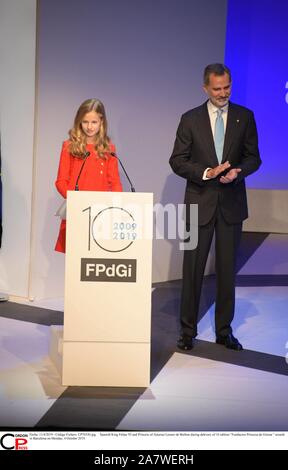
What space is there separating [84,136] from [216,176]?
87 centimetres

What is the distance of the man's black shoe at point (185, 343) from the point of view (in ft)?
15.4

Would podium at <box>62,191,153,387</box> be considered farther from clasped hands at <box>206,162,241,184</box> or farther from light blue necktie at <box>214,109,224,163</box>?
light blue necktie at <box>214,109,224,163</box>

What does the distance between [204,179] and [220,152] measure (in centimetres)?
24

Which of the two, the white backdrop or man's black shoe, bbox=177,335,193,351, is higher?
the white backdrop

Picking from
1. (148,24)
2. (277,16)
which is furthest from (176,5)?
(277,16)

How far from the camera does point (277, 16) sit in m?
7.93

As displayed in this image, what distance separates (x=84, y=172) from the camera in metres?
4.52

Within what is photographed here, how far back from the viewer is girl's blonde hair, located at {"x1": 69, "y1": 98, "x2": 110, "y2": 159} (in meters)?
4.41

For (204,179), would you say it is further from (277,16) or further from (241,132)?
(277,16)

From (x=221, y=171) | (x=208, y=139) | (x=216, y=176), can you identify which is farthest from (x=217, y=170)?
(x=208, y=139)

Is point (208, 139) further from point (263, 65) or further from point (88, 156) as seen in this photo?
Answer: point (263, 65)

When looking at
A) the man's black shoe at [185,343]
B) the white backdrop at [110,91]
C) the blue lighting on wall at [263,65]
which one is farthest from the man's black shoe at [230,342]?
the blue lighting on wall at [263,65]

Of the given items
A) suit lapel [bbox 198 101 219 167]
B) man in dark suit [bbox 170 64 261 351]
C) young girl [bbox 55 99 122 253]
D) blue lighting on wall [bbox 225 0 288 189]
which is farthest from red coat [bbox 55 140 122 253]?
blue lighting on wall [bbox 225 0 288 189]

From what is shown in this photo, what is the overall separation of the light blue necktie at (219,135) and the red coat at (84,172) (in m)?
0.67
